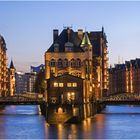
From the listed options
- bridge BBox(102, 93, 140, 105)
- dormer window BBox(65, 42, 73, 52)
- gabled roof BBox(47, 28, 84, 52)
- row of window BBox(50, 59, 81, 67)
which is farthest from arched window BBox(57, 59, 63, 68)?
bridge BBox(102, 93, 140, 105)

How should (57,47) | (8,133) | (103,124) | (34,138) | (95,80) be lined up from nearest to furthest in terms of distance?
(34,138), (8,133), (103,124), (57,47), (95,80)

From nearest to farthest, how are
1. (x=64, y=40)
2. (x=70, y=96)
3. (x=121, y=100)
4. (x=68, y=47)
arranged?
(x=70, y=96) → (x=68, y=47) → (x=64, y=40) → (x=121, y=100)

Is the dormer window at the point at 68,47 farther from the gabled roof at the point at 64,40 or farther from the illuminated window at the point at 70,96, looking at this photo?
the illuminated window at the point at 70,96

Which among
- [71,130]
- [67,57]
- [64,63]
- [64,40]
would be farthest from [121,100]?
[71,130]

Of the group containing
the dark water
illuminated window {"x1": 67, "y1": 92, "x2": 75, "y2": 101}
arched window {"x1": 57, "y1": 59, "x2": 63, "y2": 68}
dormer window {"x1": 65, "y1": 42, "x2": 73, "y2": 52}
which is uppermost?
dormer window {"x1": 65, "y1": 42, "x2": 73, "y2": 52}

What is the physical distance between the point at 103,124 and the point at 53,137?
21.8 m

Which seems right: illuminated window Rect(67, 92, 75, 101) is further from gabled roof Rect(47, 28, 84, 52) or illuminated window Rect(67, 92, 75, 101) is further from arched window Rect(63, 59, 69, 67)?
gabled roof Rect(47, 28, 84, 52)

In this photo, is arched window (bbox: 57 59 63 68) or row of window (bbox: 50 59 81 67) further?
row of window (bbox: 50 59 81 67)

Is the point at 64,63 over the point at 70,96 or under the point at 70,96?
over

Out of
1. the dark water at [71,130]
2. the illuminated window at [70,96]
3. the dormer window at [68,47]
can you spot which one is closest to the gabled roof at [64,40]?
the dormer window at [68,47]

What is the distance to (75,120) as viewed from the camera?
99312 mm

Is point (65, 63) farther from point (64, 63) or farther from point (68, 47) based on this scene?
point (68, 47)

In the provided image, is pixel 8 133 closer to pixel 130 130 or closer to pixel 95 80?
pixel 130 130

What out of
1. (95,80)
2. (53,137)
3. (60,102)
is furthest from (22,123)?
(95,80)
